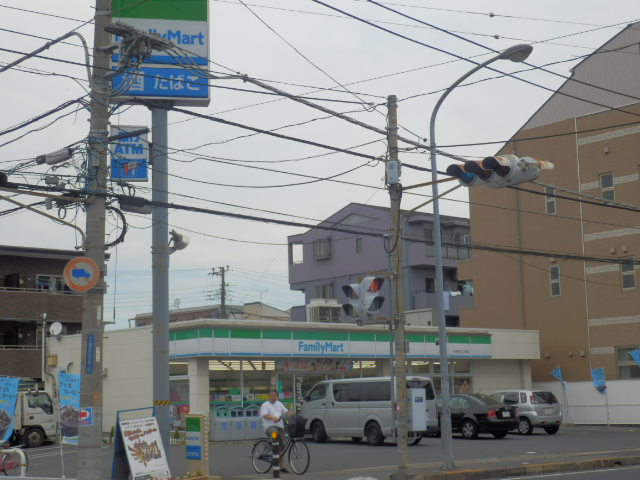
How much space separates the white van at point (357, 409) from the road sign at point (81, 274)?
47.5 ft

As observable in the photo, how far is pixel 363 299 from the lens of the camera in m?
17.3

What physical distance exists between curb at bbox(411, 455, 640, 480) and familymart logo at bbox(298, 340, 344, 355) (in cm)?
1478

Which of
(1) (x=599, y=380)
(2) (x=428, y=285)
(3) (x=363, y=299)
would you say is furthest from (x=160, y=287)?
(2) (x=428, y=285)

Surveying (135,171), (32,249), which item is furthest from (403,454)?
(32,249)

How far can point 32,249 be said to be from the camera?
48594 mm

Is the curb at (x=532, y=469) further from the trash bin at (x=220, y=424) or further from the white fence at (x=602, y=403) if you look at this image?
the white fence at (x=602, y=403)

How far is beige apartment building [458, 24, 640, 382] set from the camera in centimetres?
4006

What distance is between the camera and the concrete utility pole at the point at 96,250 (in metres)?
13.8

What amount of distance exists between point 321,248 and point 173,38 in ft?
146

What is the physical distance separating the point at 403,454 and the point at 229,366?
1564cm

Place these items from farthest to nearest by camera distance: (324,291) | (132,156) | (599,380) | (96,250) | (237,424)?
(324,291) < (599,380) < (237,424) < (132,156) < (96,250)

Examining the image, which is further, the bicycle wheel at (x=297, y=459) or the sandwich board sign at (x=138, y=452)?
the bicycle wheel at (x=297, y=459)

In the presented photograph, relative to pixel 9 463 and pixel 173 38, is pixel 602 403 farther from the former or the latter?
pixel 9 463

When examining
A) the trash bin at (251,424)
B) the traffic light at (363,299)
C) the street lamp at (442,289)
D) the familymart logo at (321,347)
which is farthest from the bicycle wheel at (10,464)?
the familymart logo at (321,347)
